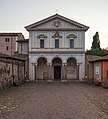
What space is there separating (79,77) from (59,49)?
569 centimetres

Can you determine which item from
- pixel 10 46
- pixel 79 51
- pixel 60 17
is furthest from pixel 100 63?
pixel 10 46

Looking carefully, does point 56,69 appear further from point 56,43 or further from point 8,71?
point 8,71

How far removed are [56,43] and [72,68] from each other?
214 inches

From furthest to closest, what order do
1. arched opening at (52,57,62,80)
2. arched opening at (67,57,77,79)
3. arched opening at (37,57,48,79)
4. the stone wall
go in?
arched opening at (52,57,62,80) → arched opening at (37,57,48,79) → arched opening at (67,57,77,79) → the stone wall

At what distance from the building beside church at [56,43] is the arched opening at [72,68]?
1.67 metres

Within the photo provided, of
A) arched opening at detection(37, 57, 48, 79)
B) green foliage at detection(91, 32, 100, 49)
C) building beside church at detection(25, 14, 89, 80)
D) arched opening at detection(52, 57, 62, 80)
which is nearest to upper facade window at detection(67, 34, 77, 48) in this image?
building beside church at detection(25, 14, 89, 80)

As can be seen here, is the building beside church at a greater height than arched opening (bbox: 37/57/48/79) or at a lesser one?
greater

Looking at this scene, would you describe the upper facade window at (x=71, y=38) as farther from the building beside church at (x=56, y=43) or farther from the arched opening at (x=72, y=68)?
the arched opening at (x=72, y=68)

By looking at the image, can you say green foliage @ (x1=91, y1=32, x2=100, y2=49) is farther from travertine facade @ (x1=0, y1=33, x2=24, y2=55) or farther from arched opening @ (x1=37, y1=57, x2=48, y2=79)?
arched opening @ (x1=37, y1=57, x2=48, y2=79)

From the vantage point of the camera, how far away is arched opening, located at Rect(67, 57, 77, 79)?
132 feet

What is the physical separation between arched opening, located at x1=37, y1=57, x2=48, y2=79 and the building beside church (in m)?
1.83

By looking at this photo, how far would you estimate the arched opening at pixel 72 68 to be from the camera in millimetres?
40281

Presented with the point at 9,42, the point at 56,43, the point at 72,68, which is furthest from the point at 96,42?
the point at 56,43

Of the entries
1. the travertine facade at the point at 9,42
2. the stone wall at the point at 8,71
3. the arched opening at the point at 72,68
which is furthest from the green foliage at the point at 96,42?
the stone wall at the point at 8,71
